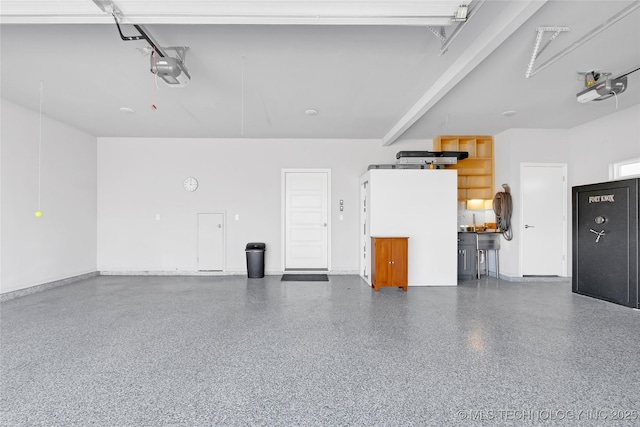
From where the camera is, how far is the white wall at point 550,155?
17.7 feet

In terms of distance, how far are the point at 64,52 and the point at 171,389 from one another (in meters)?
3.50

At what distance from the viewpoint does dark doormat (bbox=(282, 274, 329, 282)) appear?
6.00 metres

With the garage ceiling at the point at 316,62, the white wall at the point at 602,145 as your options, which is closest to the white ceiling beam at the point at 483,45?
the garage ceiling at the point at 316,62

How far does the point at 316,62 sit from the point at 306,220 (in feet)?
12.6

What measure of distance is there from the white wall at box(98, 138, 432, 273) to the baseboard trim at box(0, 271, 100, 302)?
474 millimetres

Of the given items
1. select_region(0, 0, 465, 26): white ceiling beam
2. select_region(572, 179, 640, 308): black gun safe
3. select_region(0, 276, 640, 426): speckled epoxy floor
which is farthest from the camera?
select_region(572, 179, 640, 308): black gun safe

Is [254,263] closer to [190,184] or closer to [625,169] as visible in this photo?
[190,184]

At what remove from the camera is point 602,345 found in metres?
2.93

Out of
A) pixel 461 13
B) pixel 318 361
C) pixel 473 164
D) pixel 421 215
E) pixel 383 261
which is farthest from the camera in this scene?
pixel 473 164

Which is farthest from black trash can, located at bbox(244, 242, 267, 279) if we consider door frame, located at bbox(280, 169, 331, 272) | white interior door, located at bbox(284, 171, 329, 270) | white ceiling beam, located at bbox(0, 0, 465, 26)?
white ceiling beam, located at bbox(0, 0, 465, 26)

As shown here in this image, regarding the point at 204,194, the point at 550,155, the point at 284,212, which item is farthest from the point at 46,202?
the point at 550,155

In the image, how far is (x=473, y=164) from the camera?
6.67 m

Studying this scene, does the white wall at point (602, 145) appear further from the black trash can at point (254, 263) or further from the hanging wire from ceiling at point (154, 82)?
the hanging wire from ceiling at point (154, 82)

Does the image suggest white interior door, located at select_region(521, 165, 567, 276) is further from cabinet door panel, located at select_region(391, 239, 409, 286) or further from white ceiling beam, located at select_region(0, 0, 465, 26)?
white ceiling beam, located at select_region(0, 0, 465, 26)
